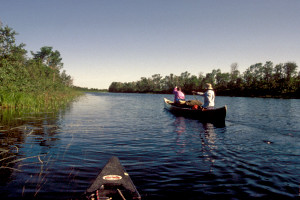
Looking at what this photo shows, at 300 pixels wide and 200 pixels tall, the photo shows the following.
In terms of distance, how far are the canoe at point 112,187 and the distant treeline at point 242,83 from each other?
7965cm

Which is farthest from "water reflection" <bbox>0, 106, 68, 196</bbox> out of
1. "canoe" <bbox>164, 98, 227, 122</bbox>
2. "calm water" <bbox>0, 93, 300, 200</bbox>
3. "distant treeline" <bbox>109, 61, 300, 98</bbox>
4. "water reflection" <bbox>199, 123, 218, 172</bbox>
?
"distant treeline" <bbox>109, 61, 300, 98</bbox>

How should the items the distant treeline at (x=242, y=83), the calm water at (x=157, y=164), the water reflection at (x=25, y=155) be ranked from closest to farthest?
1. the calm water at (x=157, y=164)
2. the water reflection at (x=25, y=155)
3. the distant treeline at (x=242, y=83)

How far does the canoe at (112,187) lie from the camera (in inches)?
135

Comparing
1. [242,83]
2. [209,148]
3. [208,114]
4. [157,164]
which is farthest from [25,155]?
[242,83]

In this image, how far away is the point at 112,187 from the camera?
12.3 ft

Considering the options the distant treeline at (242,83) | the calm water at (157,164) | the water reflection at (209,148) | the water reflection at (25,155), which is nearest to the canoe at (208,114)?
the calm water at (157,164)

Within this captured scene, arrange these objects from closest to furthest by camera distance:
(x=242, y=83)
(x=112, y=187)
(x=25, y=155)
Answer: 1. (x=112, y=187)
2. (x=25, y=155)
3. (x=242, y=83)

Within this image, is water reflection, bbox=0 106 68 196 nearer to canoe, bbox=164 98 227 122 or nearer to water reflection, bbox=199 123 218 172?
water reflection, bbox=199 123 218 172

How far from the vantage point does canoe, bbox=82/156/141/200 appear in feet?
11.2

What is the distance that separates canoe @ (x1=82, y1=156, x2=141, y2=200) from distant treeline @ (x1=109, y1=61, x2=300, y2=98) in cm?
7965

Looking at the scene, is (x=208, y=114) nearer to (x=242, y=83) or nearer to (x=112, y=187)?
(x=112, y=187)

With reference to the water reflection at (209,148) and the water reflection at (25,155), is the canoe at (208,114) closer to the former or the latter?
the water reflection at (209,148)

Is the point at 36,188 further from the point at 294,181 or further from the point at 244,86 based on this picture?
the point at 244,86

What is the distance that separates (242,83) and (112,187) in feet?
328
